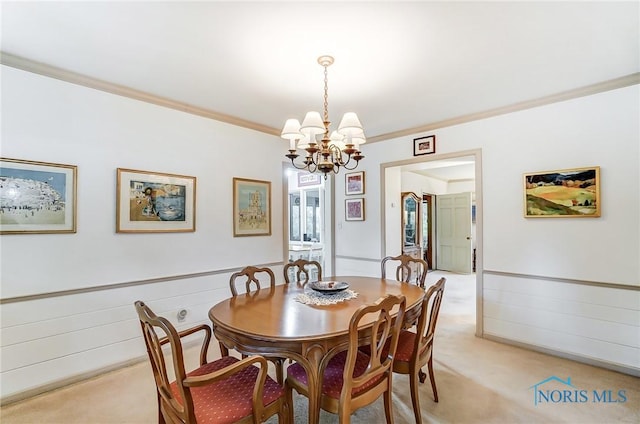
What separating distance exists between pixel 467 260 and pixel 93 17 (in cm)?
731

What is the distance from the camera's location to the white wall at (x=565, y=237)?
2.57 metres

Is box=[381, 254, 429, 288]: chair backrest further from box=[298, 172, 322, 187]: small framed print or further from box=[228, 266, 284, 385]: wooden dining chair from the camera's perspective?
box=[298, 172, 322, 187]: small framed print

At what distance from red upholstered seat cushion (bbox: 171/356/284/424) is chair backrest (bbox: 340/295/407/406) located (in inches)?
16.0

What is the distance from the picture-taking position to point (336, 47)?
2.10 metres

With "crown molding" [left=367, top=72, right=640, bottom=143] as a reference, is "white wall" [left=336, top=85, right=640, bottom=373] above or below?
below

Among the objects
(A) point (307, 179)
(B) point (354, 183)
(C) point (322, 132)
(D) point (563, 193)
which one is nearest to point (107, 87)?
(C) point (322, 132)

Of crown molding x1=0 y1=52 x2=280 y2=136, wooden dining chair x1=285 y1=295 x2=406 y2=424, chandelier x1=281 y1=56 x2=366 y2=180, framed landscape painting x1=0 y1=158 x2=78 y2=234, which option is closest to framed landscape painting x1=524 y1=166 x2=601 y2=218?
chandelier x1=281 y1=56 x2=366 y2=180

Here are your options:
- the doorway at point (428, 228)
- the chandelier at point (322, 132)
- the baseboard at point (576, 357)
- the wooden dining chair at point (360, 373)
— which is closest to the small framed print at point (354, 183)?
the chandelier at point (322, 132)

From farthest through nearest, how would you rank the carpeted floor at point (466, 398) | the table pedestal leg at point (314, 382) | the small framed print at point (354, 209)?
the small framed print at point (354, 209), the carpeted floor at point (466, 398), the table pedestal leg at point (314, 382)

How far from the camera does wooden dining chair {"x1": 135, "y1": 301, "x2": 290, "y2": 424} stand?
1290mm

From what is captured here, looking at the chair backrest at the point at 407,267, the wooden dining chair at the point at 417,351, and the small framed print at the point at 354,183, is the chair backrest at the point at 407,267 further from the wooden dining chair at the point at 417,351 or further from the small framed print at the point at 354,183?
the small framed print at the point at 354,183

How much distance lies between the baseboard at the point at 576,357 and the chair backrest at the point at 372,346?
2114 mm

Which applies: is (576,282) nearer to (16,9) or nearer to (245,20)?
(245,20)

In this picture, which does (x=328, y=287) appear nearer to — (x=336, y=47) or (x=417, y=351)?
(x=417, y=351)
